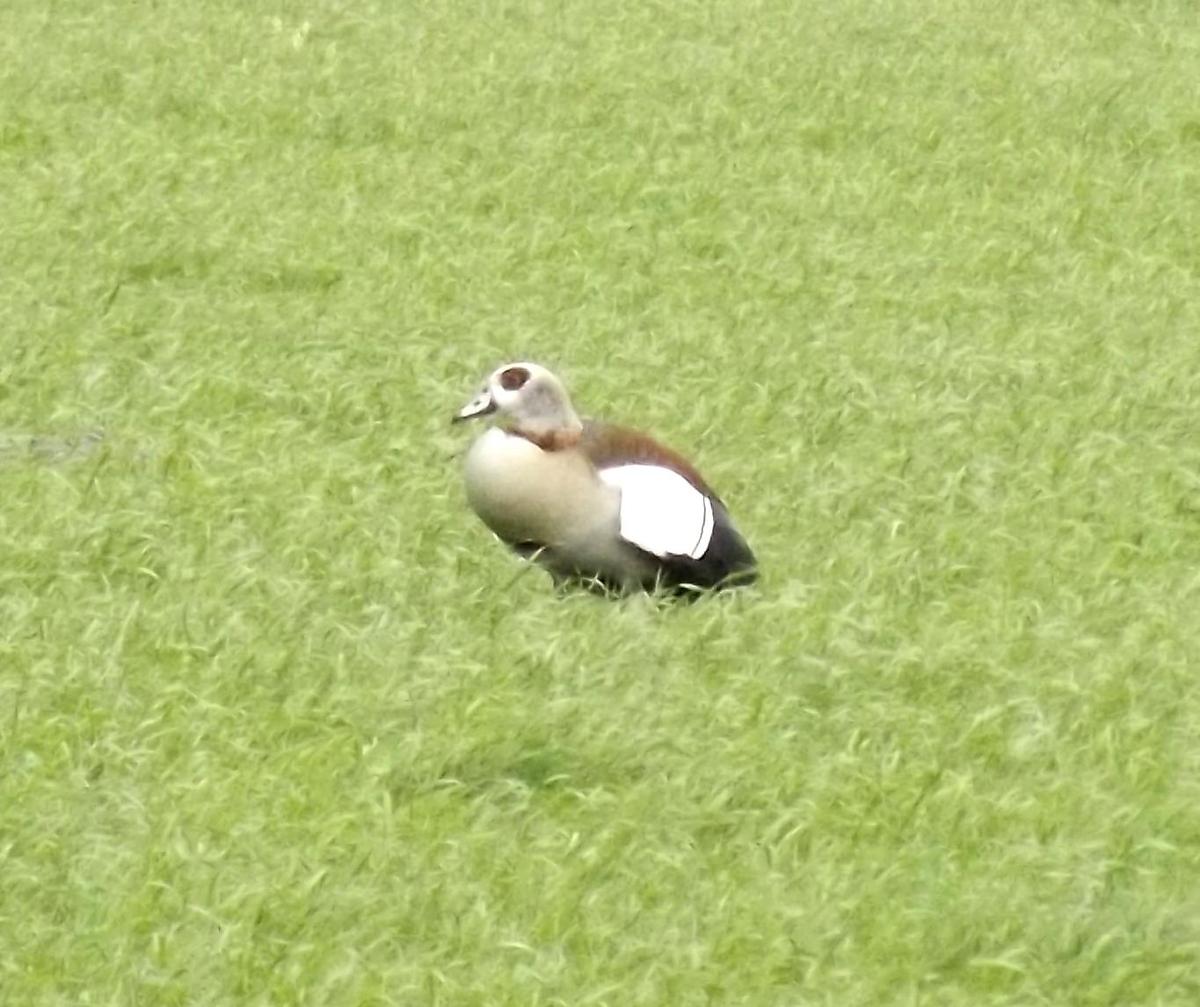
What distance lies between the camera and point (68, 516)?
765cm

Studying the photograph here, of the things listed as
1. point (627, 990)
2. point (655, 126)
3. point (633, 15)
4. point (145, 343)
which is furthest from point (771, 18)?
point (627, 990)

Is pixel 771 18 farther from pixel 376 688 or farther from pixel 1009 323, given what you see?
pixel 376 688

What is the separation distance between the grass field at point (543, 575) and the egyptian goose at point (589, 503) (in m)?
0.12

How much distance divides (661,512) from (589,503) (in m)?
0.18

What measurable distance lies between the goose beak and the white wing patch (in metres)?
0.34

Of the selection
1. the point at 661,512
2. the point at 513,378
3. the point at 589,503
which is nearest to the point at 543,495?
the point at 589,503

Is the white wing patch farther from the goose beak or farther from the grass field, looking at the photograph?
the goose beak

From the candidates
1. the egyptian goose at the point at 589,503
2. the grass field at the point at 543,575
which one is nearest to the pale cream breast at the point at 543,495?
the egyptian goose at the point at 589,503

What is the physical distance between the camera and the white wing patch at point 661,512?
7.06 m

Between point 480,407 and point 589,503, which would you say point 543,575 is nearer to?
point 589,503

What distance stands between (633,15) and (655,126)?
2514 mm

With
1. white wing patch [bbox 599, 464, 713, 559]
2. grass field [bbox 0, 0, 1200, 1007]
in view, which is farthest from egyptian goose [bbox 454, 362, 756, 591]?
grass field [bbox 0, 0, 1200, 1007]

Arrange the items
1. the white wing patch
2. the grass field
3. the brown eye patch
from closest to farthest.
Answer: the grass field → the white wing patch → the brown eye patch

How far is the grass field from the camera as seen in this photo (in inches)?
204
